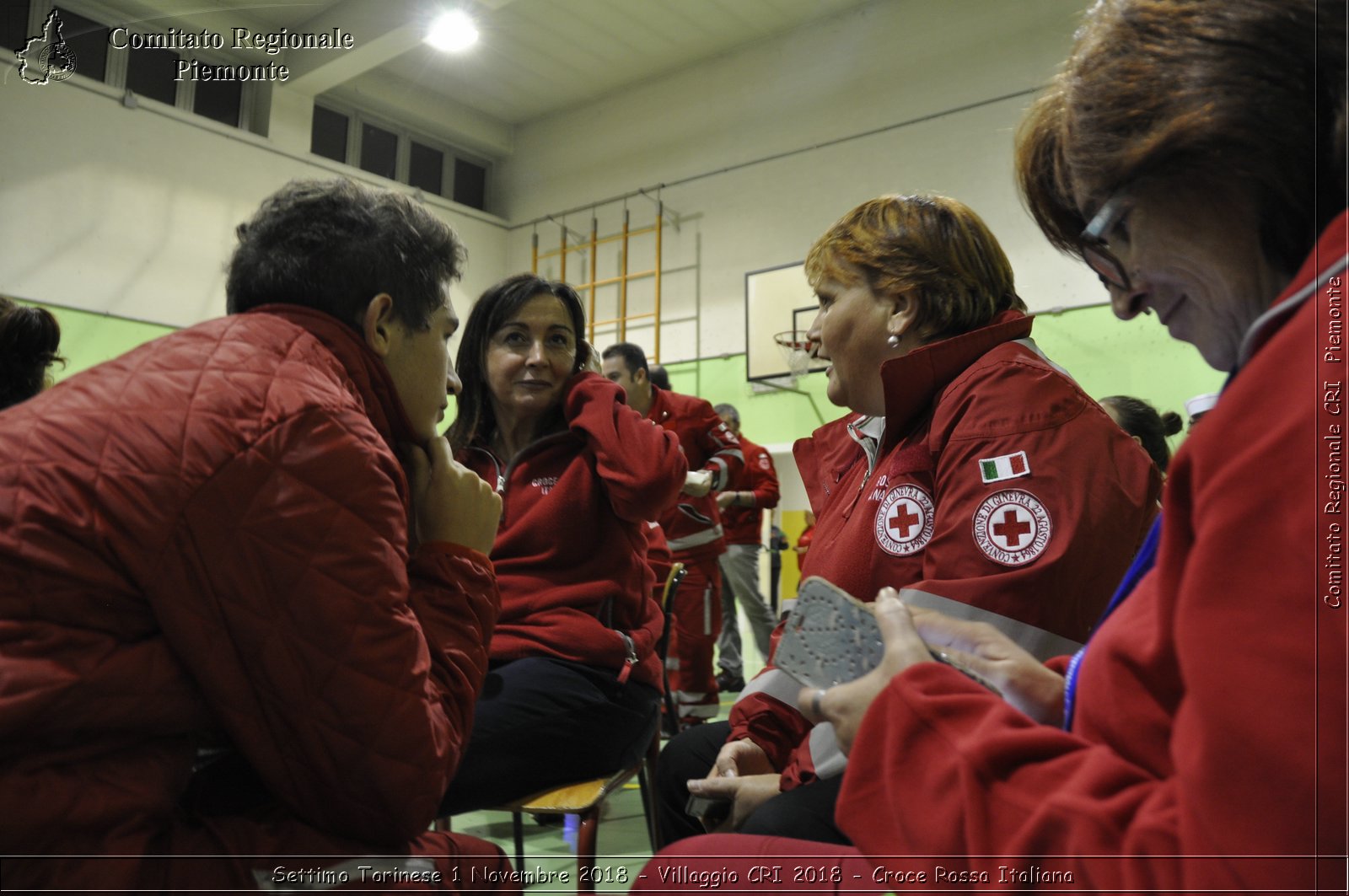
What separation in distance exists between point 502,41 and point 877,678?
10.0 meters

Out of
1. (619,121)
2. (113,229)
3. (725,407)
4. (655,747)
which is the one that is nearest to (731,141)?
(619,121)

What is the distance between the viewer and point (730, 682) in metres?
5.76

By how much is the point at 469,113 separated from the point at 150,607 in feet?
36.8

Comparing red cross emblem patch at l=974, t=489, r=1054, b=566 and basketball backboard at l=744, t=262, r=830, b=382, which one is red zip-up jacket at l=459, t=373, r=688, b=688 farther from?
basketball backboard at l=744, t=262, r=830, b=382

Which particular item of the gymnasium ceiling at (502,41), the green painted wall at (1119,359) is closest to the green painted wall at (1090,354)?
the green painted wall at (1119,359)

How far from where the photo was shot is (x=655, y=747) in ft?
7.45

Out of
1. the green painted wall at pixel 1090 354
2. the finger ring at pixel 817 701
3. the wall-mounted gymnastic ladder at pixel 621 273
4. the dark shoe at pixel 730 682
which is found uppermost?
the wall-mounted gymnastic ladder at pixel 621 273

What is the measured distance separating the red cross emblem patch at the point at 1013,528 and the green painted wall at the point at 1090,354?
6.01 metres

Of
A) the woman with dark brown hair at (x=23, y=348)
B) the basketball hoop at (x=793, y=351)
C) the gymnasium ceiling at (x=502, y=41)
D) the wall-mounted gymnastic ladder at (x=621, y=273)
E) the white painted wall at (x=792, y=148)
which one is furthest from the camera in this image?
the wall-mounted gymnastic ladder at (x=621, y=273)

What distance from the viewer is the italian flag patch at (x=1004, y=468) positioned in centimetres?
121

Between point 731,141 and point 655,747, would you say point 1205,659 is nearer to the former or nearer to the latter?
point 655,747

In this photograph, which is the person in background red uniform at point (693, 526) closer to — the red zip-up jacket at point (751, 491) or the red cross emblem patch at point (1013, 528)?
the red zip-up jacket at point (751, 491)

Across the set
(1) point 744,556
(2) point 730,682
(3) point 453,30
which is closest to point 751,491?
(1) point 744,556

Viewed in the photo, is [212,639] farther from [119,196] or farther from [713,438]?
[119,196]
